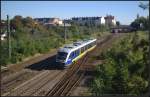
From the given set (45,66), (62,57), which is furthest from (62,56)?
(45,66)

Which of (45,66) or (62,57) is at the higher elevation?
(62,57)

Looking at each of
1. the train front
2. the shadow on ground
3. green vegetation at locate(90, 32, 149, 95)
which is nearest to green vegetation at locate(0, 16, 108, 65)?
the shadow on ground

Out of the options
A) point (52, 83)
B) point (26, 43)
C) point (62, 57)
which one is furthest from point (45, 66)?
point (26, 43)

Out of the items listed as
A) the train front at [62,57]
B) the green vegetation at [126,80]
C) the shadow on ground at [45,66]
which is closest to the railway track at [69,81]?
the train front at [62,57]

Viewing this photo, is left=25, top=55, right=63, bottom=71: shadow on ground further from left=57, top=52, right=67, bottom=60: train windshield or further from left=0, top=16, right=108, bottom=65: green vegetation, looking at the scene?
left=0, top=16, right=108, bottom=65: green vegetation

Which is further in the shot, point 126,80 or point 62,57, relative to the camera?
point 62,57

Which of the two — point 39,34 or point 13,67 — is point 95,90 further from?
point 39,34

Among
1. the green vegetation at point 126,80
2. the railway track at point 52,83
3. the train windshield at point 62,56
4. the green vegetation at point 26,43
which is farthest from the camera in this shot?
the green vegetation at point 26,43

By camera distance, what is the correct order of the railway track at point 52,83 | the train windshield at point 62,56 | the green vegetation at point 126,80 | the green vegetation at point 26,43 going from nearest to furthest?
1. the green vegetation at point 126,80
2. the railway track at point 52,83
3. the train windshield at point 62,56
4. the green vegetation at point 26,43

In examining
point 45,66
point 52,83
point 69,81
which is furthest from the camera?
point 45,66

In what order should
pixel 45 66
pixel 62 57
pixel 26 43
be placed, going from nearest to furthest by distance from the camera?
1. pixel 62 57
2. pixel 45 66
3. pixel 26 43

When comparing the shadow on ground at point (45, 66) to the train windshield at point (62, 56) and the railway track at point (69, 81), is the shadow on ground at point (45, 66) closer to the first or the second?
the train windshield at point (62, 56)

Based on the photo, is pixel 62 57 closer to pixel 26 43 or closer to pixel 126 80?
pixel 126 80

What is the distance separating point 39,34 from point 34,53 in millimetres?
16684
